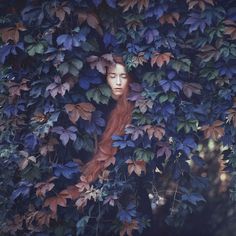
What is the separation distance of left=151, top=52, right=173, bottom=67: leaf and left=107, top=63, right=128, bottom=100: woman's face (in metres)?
0.26

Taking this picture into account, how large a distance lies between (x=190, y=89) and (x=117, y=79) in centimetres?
50

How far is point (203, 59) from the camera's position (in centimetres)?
282

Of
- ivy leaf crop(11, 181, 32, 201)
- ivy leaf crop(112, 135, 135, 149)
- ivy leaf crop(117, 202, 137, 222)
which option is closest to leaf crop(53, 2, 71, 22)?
ivy leaf crop(112, 135, 135, 149)

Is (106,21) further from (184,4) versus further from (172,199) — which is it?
(172,199)

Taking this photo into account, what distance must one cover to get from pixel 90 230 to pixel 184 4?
1722mm

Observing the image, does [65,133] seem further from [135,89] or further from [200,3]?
[200,3]

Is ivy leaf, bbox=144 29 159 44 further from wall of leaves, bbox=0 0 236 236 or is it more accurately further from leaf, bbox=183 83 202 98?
leaf, bbox=183 83 202 98

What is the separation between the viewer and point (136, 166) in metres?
2.86

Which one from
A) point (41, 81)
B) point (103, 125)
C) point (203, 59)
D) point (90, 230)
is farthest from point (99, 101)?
point (90, 230)

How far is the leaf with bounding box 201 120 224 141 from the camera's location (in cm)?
286

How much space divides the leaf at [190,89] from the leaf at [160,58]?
0.24m

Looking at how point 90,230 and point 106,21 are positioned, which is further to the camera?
point 90,230

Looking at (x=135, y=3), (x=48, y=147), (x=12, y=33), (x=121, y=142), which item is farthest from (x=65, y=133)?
(x=135, y=3)

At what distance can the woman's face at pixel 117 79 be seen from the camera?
290cm
